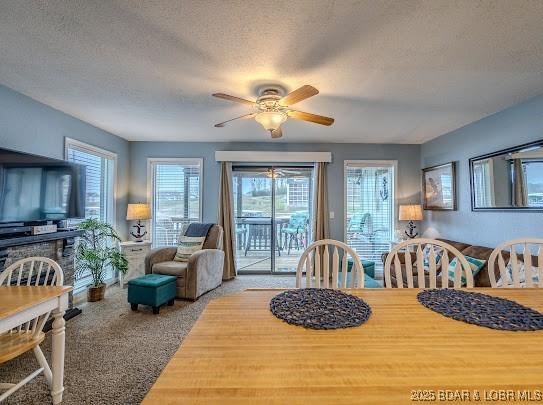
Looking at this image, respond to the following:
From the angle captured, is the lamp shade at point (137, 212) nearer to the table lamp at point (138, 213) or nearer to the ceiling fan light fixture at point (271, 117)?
the table lamp at point (138, 213)

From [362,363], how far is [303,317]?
0.35 meters

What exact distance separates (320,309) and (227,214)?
11.5 ft

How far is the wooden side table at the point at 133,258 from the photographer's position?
13.0ft

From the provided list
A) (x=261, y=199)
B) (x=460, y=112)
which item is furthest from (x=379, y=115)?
(x=261, y=199)

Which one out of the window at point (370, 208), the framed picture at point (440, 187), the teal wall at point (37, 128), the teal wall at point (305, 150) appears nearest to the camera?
the teal wall at point (37, 128)

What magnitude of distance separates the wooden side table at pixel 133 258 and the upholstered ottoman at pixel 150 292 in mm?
1028

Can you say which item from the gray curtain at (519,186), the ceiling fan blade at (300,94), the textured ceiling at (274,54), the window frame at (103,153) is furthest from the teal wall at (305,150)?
the ceiling fan blade at (300,94)

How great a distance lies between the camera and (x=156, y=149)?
465 centimetres

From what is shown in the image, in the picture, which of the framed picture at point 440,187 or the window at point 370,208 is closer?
the framed picture at point 440,187

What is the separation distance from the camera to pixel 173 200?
4719 millimetres

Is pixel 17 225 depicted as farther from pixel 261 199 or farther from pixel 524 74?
pixel 524 74

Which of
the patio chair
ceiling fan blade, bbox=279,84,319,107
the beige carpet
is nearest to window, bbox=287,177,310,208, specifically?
the patio chair

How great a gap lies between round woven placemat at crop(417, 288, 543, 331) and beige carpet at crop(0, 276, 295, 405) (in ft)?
6.20

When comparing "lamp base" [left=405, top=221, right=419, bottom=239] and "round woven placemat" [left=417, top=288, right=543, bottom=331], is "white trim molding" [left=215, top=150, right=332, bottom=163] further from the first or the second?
"round woven placemat" [left=417, top=288, right=543, bottom=331]
